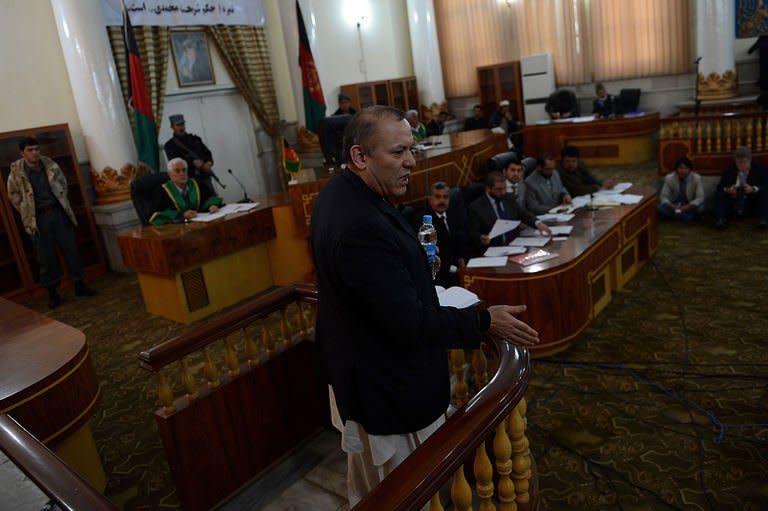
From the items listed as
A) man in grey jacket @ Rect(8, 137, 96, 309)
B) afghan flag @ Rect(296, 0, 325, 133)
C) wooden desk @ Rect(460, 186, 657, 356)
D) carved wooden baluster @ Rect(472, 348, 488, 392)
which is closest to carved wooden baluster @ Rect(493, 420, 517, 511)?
carved wooden baluster @ Rect(472, 348, 488, 392)

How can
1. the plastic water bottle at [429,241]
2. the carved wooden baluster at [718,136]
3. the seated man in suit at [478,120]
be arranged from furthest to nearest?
the seated man in suit at [478,120]
the carved wooden baluster at [718,136]
the plastic water bottle at [429,241]

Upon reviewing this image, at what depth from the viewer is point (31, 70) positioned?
6.63 meters

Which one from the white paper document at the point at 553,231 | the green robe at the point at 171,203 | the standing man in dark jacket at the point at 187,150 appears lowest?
the white paper document at the point at 553,231

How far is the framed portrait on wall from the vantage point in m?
8.16

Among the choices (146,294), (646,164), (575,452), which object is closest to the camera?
(575,452)

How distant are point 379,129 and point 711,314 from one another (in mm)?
3709

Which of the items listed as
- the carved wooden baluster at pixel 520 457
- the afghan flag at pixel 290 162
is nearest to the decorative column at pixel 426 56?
the afghan flag at pixel 290 162

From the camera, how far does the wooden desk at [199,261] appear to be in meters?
5.07

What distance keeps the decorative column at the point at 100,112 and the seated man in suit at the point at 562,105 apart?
702 centimetres

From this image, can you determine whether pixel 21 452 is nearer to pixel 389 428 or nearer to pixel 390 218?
pixel 389 428

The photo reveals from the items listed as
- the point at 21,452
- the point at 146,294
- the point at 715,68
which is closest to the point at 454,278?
the point at 146,294

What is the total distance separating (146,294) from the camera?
5.50m

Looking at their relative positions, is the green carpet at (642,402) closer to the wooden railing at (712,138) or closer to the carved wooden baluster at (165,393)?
the carved wooden baluster at (165,393)

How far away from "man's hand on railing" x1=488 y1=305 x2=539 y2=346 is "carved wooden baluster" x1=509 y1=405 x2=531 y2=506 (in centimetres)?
20
